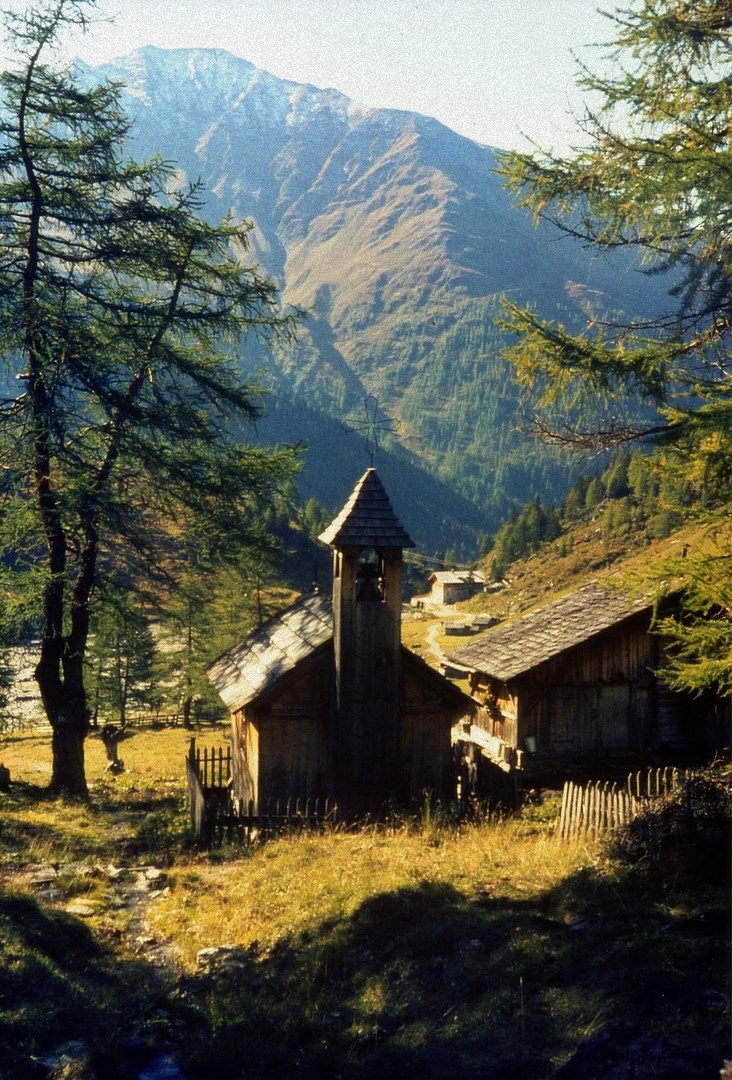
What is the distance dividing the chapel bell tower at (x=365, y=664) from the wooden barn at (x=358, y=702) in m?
0.02

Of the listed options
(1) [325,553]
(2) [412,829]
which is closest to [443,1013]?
(2) [412,829]

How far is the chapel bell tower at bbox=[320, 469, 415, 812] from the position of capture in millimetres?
17453

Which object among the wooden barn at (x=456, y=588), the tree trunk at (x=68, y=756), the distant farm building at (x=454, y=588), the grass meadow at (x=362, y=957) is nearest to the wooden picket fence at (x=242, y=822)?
the grass meadow at (x=362, y=957)

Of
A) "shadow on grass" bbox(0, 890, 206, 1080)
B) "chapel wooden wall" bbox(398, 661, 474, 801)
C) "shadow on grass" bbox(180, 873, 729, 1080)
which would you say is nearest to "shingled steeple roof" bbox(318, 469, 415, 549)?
"chapel wooden wall" bbox(398, 661, 474, 801)

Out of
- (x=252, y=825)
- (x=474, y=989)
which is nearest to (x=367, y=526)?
(x=252, y=825)

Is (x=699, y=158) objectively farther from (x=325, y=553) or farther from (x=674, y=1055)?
(x=325, y=553)

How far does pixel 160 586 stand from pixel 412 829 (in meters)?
9.14

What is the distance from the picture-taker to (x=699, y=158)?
9.84 meters

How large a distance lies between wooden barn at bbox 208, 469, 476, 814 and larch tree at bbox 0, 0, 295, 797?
450 centimetres

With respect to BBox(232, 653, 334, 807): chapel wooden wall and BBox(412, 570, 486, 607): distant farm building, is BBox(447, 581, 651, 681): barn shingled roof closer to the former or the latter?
BBox(232, 653, 334, 807): chapel wooden wall

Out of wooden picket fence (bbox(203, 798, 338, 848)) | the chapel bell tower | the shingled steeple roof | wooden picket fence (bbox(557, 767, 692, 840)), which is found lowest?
wooden picket fence (bbox(203, 798, 338, 848))

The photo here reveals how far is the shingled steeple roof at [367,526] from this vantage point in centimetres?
1759

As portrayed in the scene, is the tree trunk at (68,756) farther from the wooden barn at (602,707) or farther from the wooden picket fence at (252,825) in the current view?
the wooden barn at (602,707)

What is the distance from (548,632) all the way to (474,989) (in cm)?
1753
